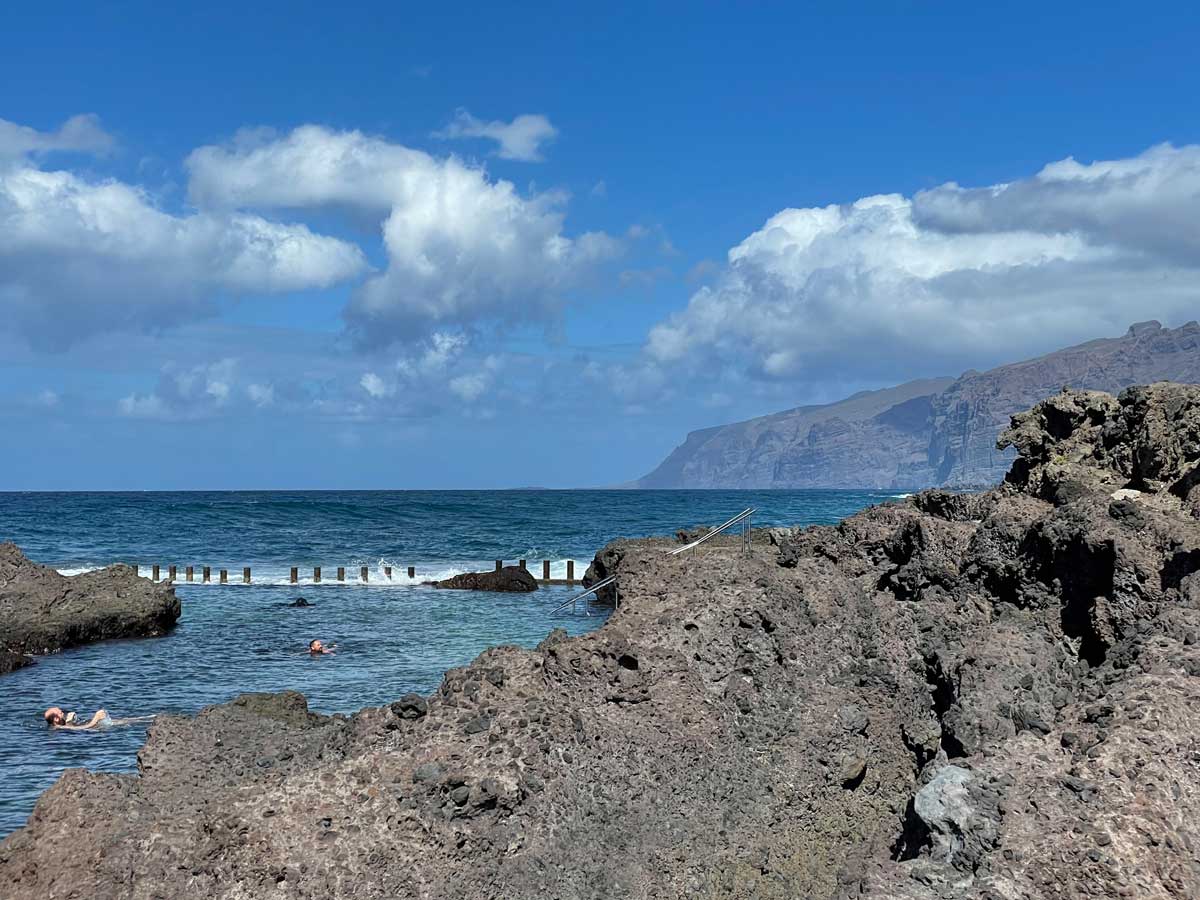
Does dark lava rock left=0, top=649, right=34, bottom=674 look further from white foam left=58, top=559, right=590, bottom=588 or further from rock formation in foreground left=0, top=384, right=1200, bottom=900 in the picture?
white foam left=58, top=559, right=590, bottom=588

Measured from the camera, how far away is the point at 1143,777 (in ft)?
16.0

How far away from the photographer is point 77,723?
53.1 ft

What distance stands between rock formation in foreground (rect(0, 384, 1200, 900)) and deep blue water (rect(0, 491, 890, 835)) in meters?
6.30

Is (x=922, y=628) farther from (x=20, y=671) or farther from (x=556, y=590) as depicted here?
(x=556, y=590)

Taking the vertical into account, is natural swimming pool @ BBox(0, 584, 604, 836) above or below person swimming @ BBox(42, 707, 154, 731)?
below

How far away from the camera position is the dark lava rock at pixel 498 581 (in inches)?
1501

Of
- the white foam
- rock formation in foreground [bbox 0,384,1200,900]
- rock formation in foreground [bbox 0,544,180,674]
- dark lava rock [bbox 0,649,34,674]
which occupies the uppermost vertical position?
rock formation in foreground [bbox 0,384,1200,900]

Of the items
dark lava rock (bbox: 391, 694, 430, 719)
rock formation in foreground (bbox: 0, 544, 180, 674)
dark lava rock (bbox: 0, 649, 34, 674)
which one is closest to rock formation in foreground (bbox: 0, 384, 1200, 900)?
dark lava rock (bbox: 391, 694, 430, 719)

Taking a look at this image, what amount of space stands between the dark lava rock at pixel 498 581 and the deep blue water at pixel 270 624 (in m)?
0.80

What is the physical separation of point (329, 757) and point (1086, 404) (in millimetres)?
7843

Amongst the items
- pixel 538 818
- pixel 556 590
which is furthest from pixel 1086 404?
pixel 556 590

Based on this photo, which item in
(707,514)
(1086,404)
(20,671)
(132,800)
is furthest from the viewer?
(707,514)

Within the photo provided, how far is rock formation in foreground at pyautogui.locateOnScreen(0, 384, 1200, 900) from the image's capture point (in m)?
4.92

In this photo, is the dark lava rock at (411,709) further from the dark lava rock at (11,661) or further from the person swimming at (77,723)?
the dark lava rock at (11,661)
